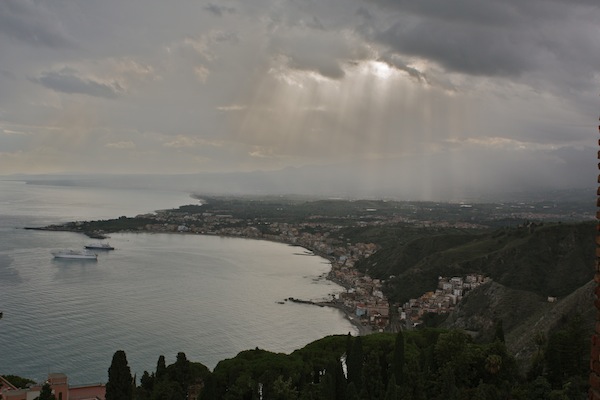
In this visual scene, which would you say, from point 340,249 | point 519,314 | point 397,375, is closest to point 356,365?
point 397,375

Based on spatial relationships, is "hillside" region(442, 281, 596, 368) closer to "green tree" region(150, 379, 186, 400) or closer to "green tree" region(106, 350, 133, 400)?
"green tree" region(150, 379, 186, 400)

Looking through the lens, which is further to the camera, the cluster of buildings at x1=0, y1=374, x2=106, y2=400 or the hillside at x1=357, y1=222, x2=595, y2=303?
the hillside at x1=357, y1=222, x2=595, y2=303

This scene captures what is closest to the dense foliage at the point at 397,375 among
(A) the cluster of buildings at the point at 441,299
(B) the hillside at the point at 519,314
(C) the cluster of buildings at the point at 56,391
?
(C) the cluster of buildings at the point at 56,391

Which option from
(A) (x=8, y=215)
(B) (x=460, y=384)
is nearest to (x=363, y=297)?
(B) (x=460, y=384)

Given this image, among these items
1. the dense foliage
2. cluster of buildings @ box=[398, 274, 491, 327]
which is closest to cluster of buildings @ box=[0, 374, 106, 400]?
the dense foliage

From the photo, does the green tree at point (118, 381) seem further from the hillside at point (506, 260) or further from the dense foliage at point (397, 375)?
the hillside at point (506, 260)

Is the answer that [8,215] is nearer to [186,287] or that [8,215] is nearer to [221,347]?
[186,287]

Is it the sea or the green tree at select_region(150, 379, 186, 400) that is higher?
the green tree at select_region(150, 379, 186, 400)
